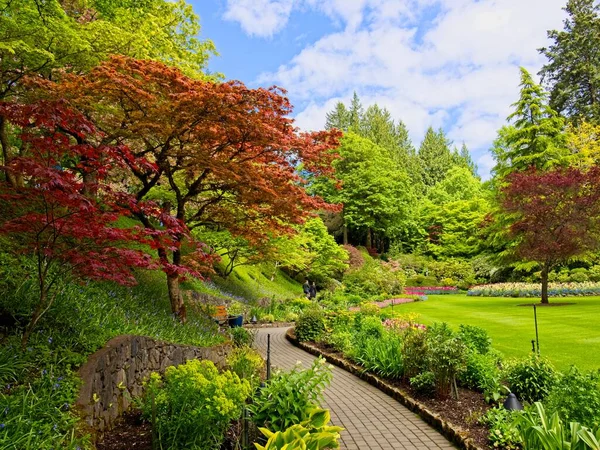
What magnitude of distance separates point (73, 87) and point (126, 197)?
253 centimetres

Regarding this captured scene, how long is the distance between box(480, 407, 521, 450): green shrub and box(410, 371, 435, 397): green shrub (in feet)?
4.26

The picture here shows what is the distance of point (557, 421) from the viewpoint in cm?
346

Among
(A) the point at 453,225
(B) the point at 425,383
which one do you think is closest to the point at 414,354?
(B) the point at 425,383

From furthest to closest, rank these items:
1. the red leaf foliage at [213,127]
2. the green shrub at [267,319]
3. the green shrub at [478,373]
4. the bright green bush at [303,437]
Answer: the green shrub at [267,319], the red leaf foliage at [213,127], the green shrub at [478,373], the bright green bush at [303,437]

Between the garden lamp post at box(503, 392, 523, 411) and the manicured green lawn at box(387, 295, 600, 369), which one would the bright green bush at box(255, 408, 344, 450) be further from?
the manicured green lawn at box(387, 295, 600, 369)

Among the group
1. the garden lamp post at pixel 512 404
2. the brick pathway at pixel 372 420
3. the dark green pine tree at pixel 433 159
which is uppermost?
the dark green pine tree at pixel 433 159

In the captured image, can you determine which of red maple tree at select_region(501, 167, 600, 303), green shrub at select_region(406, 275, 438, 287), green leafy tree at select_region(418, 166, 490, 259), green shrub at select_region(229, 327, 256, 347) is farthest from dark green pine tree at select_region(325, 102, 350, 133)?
green shrub at select_region(229, 327, 256, 347)

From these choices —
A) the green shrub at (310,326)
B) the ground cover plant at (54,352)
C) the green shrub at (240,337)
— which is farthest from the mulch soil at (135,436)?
the green shrub at (310,326)

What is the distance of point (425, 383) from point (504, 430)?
1.74m

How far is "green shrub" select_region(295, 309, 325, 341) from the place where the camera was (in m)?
11.0

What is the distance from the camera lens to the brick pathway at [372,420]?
448 centimetres

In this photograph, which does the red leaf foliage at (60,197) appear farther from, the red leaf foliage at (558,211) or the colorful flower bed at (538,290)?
the colorful flower bed at (538,290)

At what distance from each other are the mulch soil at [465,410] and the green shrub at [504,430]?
0.11 meters

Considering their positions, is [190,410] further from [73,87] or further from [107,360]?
[73,87]
